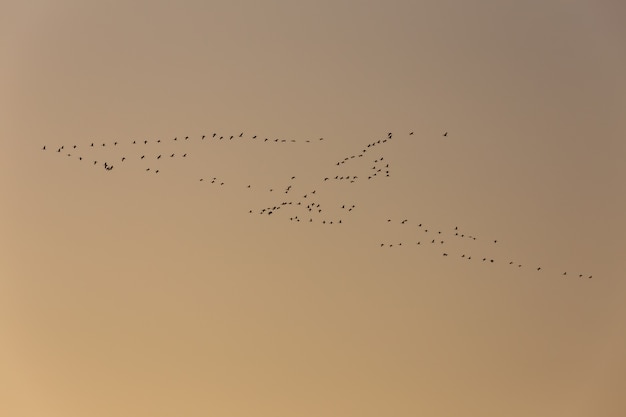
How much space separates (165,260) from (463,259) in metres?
2.02

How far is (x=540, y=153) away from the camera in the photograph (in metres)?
5.27

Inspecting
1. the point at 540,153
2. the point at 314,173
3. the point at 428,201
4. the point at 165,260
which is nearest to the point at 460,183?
the point at 428,201

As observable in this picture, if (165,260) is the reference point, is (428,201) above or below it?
above

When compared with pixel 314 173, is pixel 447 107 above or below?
above

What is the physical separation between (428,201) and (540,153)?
0.84m

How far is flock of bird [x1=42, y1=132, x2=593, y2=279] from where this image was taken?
5.09 metres

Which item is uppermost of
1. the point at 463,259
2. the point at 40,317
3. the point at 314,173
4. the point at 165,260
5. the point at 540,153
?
the point at 540,153

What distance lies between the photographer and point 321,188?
5.20 m

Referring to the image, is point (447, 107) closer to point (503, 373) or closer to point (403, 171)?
point (403, 171)

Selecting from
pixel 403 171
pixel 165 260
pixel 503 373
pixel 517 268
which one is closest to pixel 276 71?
pixel 403 171

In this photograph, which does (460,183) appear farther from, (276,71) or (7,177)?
(7,177)

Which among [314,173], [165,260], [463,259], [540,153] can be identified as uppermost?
[540,153]

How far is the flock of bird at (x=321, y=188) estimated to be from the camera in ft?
16.7

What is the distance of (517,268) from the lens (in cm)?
529
